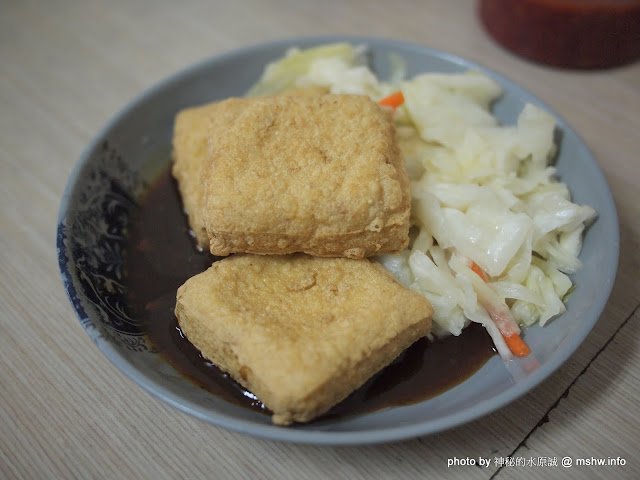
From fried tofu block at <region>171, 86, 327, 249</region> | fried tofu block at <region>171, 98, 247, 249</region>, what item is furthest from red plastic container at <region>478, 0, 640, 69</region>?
fried tofu block at <region>171, 98, 247, 249</region>

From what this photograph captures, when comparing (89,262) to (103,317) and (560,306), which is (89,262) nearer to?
(103,317)

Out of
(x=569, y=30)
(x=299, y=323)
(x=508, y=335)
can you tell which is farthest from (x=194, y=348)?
(x=569, y=30)

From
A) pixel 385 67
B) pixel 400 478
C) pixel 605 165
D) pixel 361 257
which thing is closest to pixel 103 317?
pixel 361 257

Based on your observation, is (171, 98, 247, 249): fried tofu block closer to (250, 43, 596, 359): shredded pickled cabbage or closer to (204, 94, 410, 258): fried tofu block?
(204, 94, 410, 258): fried tofu block

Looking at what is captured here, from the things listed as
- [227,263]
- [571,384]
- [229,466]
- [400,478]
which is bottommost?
[571,384]

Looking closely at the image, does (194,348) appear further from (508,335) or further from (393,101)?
(393,101)

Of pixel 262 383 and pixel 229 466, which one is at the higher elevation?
pixel 262 383
